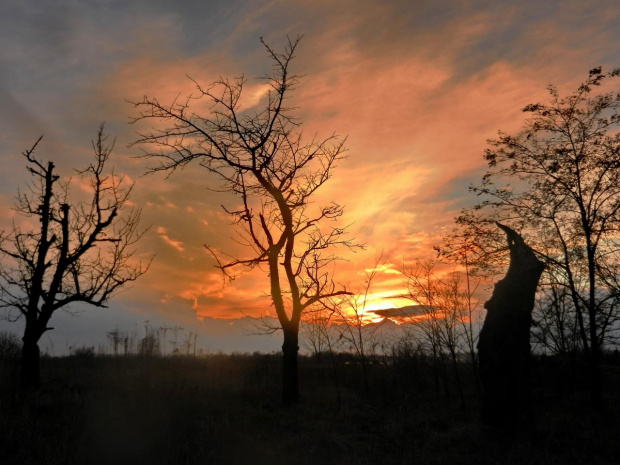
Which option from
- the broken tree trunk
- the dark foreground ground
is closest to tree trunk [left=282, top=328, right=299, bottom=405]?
the dark foreground ground

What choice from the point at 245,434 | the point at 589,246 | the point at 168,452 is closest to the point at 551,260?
the point at 589,246

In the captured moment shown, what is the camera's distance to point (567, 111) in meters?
15.1

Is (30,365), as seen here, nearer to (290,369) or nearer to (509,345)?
(290,369)

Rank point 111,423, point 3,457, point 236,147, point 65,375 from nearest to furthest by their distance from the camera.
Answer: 1. point 3,457
2. point 111,423
3. point 236,147
4. point 65,375

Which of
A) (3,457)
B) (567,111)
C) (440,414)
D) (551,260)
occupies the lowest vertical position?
(440,414)

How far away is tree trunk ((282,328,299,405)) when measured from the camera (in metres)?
15.3

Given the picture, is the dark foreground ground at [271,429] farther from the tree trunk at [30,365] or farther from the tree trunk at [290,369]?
the tree trunk at [30,365]

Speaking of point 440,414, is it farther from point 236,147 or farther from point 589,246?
point 236,147

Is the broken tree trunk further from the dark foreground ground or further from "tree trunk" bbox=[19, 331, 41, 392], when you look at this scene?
"tree trunk" bbox=[19, 331, 41, 392]

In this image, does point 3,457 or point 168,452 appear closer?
point 3,457

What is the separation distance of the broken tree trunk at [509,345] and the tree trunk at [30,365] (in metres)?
13.1

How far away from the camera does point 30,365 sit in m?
14.3

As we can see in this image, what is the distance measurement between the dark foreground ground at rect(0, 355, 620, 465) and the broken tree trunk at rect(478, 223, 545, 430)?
1.98 ft

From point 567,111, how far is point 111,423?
52.3 feet
